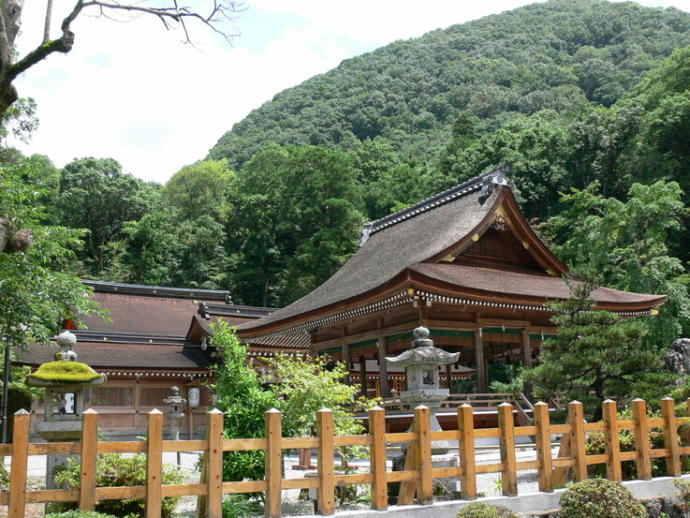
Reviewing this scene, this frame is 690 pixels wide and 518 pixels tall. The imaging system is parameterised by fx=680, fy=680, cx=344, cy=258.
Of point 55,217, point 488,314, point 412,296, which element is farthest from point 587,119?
point 55,217

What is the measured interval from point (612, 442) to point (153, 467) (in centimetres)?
613

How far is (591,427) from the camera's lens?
9094mm

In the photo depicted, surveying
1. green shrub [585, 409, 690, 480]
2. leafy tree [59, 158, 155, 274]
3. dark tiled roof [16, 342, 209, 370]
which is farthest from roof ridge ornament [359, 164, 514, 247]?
leafy tree [59, 158, 155, 274]

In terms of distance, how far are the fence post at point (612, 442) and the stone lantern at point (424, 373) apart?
7.15ft

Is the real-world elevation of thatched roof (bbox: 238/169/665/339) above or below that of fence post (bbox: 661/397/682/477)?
above

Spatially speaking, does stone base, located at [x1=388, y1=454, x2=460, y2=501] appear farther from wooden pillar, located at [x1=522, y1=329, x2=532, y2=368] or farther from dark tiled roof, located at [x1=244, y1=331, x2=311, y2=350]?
dark tiled roof, located at [x1=244, y1=331, x2=311, y2=350]

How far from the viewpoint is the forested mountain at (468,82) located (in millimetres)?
Answer: 74625

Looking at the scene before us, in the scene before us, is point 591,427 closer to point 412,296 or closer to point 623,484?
point 623,484

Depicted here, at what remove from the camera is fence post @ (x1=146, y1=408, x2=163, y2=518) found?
244 inches

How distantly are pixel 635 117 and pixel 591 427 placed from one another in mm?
36700

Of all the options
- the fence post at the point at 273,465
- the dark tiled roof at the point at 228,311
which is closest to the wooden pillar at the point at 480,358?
the fence post at the point at 273,465

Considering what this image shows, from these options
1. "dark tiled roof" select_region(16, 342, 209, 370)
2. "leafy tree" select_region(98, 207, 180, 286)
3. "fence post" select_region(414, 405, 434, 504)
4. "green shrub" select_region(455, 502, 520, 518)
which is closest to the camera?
"green shrub" select_region(455, 502, 520, 518)

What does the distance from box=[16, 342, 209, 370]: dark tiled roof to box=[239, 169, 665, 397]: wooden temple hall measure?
6540 millimetres

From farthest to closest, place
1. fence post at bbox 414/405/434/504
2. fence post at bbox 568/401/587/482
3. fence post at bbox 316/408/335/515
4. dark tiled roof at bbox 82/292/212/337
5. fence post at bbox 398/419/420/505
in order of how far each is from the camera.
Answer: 1. dark tiled roof at bbox 82/292/212/337
2. fence post at bbox 568/401/587/482
3. fence post at bbox 398/419/420/505
4. fence post at bbox 414/405/434/504
5. fence post at bbox 316/408/335/515
